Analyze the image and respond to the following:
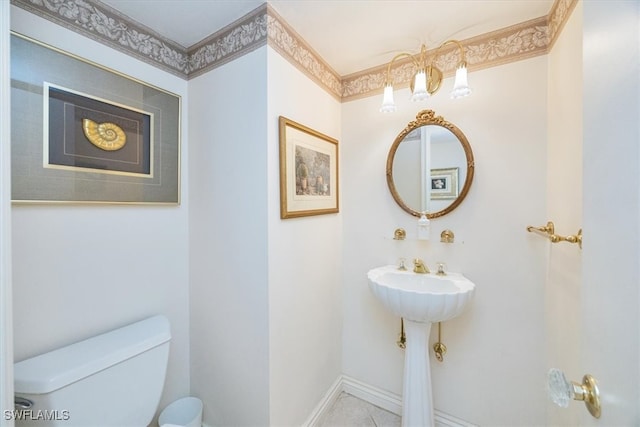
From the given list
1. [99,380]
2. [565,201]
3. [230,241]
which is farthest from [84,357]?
[565,201]

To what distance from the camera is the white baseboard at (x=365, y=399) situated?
1471 millimetres

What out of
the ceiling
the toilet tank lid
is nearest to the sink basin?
the toilet tank lid

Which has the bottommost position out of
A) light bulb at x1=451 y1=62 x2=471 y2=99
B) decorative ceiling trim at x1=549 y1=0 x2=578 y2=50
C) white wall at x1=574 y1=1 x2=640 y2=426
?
white wall at x1=574 y1=1 x2=640 y2=426

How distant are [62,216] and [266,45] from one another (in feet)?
3.72

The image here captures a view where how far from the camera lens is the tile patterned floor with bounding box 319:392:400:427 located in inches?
60.1

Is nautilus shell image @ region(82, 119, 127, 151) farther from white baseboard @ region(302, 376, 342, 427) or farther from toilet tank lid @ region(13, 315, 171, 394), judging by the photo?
white baseboard @ region(302, 376, 342, 427)

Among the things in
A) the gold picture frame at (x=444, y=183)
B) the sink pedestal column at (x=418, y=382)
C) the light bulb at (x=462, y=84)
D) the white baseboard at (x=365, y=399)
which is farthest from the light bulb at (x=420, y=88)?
the white baseboard at (x=365, y=399)

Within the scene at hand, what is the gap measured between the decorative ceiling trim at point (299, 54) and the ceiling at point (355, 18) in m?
0.03

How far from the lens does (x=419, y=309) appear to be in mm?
1214

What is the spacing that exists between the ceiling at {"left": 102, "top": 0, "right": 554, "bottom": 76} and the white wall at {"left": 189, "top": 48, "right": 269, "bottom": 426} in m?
0.22

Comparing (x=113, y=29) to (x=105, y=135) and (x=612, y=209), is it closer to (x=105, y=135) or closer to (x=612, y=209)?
(x=105, y=135)

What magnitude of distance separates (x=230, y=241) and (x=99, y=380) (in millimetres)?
699

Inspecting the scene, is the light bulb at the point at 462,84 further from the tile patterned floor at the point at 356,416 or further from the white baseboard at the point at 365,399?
the tile patterned floor at the point at 356,416

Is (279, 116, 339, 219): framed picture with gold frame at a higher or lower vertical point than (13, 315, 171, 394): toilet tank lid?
higher
